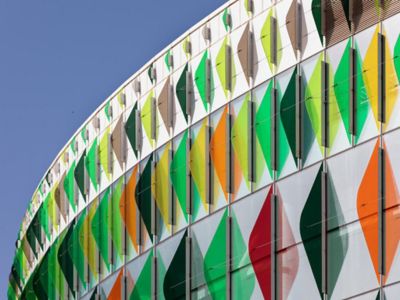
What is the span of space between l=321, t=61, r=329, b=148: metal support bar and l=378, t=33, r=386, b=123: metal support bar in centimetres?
214

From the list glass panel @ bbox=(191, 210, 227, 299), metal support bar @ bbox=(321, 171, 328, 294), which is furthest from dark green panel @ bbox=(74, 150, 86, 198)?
metal support bar @ bbox=(321, 171, 328, 294)

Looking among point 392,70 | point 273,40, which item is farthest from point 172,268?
point 392,70

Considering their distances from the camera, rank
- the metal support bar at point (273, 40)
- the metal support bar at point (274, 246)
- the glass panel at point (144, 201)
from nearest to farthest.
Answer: the metal support bar at point (274, 246) → the metal support bar at point (273, 40) → the glass panel at point (144, 201)

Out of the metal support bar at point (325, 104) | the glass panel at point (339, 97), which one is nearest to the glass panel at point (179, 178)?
the metal support bar at point (325, 104)

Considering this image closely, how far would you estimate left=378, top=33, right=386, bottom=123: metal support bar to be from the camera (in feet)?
128

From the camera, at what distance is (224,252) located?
45.0 metres

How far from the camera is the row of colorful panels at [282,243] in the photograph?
127 ft

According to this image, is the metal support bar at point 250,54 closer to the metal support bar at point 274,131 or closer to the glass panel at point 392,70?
the metal support bar at point 274,131

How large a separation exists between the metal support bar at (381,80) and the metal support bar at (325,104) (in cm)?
214

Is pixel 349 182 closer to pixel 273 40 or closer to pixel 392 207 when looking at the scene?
pixel 392 207

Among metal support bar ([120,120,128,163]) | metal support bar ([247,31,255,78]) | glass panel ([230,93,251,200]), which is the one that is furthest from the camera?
metal support bar ([120,120,128,163])

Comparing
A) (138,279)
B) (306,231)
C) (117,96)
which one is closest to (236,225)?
(306,231)

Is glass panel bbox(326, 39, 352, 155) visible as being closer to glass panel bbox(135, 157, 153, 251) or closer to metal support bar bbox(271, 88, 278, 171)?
metal support bar bbox(271, 88, 278, 171)

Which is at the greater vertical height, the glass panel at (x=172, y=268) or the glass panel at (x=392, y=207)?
the glass panel at (x=172, y=268)
